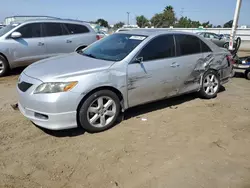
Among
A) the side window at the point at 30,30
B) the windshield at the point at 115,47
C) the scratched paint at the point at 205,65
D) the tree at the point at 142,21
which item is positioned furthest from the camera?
the tree at the point at 142,21

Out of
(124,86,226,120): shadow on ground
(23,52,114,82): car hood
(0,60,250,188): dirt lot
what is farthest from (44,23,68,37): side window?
(124,86,226,120): shadow on ground

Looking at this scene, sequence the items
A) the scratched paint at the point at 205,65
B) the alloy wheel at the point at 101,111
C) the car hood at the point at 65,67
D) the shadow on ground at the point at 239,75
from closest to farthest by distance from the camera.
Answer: the car hood at the point at 65,67
the alloy wheel at the point at 101,111
the scratched paint at the point at 205,65
the shadow on ground at the point at 239,75

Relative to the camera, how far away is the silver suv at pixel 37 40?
7.80 meters

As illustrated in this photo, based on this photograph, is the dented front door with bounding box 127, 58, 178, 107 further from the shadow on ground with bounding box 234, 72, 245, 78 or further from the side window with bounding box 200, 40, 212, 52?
the shadow on ground with bounding box 234, 72, 245, 78

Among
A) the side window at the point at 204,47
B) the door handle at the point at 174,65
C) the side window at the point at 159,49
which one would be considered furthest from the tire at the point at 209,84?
the side window at the point at 159,49

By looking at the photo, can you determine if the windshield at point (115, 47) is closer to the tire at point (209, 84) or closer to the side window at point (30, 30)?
the tire at point (209, 84)

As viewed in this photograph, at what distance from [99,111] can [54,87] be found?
807mm

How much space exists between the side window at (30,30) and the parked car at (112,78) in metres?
3.93

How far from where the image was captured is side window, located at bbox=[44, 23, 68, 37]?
8430 millimetres

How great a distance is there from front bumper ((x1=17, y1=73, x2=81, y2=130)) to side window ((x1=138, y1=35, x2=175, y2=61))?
1533 mm

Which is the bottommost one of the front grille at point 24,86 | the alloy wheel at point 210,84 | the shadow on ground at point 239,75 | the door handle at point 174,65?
the shadow on ground at point 239,75

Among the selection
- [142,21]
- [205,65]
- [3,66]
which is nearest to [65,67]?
[205,65]

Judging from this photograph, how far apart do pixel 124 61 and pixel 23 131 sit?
1.98 metres

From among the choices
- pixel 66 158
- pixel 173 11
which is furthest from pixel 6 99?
pixel 173 11
